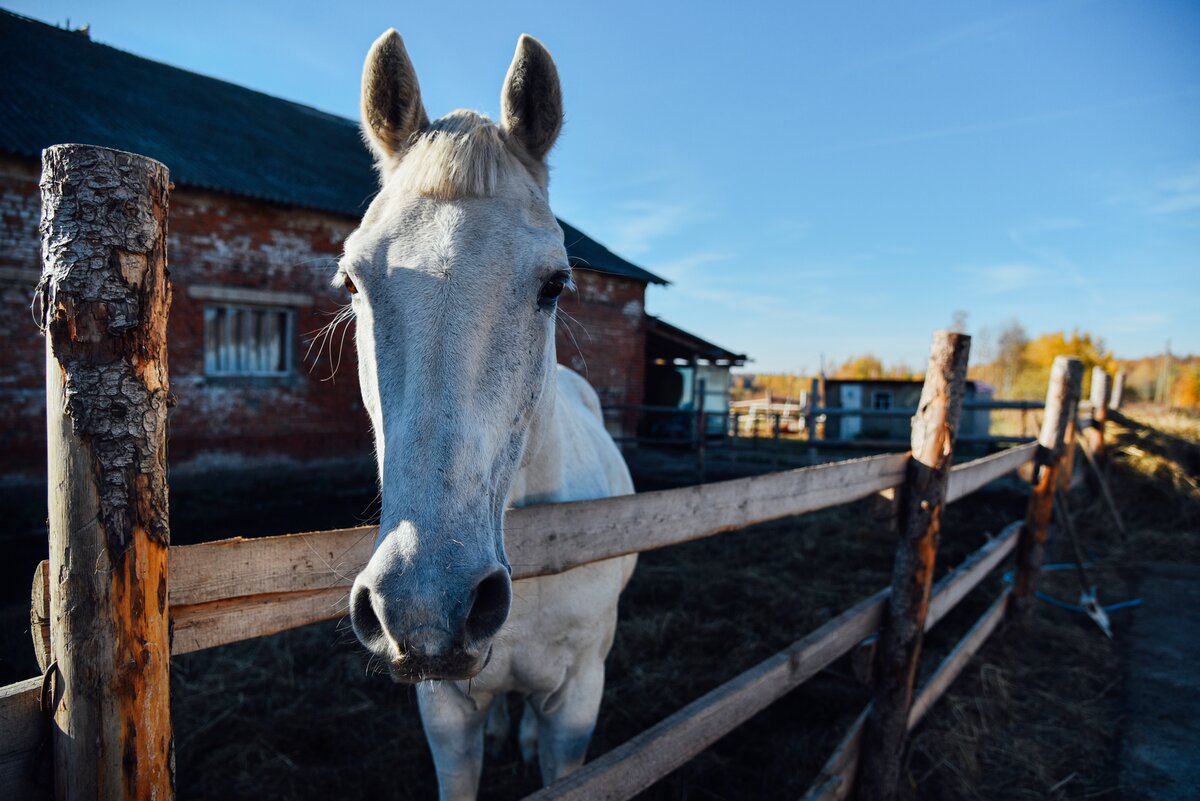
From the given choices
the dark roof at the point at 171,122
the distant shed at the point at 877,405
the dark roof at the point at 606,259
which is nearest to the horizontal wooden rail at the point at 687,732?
the dark roof at the point at 171,122

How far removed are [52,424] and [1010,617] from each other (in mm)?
5412

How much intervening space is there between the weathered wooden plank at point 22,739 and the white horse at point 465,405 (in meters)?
0.44

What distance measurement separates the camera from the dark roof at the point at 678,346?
15.8m

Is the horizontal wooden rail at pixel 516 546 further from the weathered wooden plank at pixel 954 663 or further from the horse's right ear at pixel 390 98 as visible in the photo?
the weathered wooden plank at pixel 954 663

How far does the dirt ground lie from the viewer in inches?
114

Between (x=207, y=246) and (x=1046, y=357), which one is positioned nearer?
(x=207, y=246)

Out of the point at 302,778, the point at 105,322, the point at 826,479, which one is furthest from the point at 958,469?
the point at 302,778

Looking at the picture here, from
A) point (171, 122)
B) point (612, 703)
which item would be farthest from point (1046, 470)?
point (171, 122)

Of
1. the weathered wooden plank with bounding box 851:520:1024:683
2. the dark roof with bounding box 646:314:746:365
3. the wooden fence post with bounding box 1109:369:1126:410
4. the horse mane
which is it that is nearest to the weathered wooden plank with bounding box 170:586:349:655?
the horse mane

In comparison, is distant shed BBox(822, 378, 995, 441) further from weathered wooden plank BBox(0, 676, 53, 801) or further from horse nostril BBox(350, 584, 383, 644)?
weathered wooden plank BBox(0, 676, 53, 801)

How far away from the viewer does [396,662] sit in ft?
3.26

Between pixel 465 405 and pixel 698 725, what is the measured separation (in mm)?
1288

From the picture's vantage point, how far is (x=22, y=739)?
0.88 m

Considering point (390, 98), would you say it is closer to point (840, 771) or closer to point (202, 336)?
point (840, 771)
